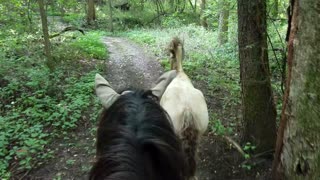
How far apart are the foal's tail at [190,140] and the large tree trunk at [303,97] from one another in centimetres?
159

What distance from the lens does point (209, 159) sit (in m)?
4.80

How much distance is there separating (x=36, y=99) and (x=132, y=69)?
3854 millimetres

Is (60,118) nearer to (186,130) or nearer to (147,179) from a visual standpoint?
(186,130)

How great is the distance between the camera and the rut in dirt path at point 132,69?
8.77 m

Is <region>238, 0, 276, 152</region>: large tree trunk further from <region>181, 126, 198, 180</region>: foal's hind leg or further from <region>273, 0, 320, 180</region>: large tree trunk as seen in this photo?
<region>273, 0, 320, 180</region>: large tree trunk

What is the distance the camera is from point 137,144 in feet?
5.77

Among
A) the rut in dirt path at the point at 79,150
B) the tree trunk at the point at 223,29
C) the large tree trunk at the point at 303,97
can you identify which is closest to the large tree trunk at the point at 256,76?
the rut in dirt path at the point at 79,150

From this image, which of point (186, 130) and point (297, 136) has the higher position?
point (297, 136)

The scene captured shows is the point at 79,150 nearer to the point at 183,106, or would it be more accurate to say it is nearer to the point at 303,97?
the point at 183,106

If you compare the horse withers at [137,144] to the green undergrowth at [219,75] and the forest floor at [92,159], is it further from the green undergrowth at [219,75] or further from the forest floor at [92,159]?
the green undergrowth at [219,75]

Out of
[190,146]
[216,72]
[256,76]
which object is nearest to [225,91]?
[216,72]

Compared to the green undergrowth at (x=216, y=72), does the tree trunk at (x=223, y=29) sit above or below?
above

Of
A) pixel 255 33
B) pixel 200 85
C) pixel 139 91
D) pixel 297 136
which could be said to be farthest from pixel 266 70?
pixel 200 85

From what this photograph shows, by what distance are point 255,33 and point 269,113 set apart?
3.59 feet
